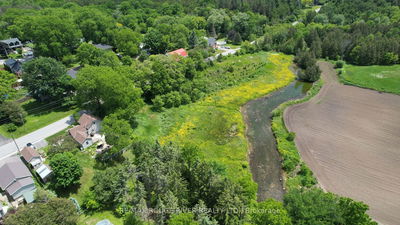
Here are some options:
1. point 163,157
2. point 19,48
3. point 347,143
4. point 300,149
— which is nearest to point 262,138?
point 300,149

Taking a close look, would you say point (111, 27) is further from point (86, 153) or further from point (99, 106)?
point (86, 153)

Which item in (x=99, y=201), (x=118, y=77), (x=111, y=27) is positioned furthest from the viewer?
(x=111, y=27)

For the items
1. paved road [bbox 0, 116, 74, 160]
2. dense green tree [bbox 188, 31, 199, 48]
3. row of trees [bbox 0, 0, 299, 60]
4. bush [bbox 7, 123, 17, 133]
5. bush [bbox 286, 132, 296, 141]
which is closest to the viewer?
paved road [bbox 0, 116, 74, 160]

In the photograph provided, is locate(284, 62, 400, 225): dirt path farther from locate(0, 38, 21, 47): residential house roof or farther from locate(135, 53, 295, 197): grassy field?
locate(0, 38, 21, 47): residential house roof

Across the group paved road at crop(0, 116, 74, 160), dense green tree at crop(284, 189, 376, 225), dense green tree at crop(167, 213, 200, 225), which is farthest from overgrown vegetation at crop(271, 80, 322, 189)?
paved road at crop(0, 116, 74, 160)

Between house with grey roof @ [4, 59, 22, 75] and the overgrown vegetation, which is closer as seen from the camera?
the overgrown vegetation

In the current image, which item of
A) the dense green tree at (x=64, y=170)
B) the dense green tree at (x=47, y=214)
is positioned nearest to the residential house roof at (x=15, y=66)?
the dense green tree at (x=64, y=170)
